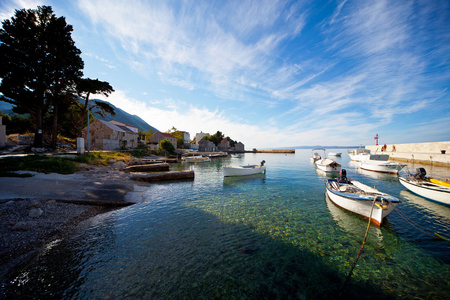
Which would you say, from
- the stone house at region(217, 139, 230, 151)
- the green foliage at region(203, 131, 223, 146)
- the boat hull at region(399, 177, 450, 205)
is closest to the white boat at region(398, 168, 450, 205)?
the boat hull at region(399, 177, 450, 205)

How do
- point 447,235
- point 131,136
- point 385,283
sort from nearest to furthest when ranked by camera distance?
point 385,283 < point 447,235 < point 131,136

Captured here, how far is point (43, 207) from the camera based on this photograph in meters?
9.02

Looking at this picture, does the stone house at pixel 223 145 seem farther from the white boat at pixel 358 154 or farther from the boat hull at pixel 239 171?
the boat hull at pixel 239 171

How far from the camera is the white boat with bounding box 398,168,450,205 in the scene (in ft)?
41.4

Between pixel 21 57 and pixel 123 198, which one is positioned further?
pixel 21 57

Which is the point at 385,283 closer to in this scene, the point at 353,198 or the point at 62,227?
the point at 353,198

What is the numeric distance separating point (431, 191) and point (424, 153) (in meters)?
43.3

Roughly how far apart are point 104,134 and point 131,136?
957cm

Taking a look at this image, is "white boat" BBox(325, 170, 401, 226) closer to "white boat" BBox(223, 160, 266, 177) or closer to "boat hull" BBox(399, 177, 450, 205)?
"boat hull" BBox(399, 177, 450, 205)

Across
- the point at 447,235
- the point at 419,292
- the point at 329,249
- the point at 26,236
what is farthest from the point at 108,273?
the point at 447,235

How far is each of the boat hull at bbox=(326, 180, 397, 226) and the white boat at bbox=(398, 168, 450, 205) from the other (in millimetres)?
7347

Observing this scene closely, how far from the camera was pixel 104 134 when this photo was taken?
41750mm

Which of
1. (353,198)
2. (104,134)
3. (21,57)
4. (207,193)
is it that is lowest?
(207,193)

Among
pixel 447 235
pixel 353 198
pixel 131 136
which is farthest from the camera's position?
pixel 131 136
